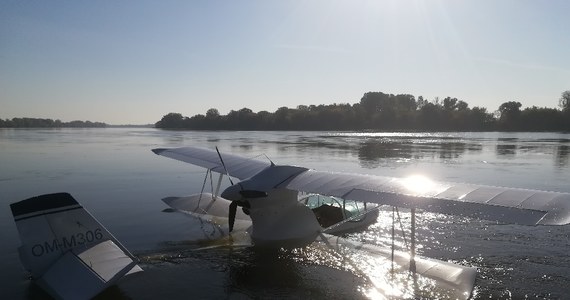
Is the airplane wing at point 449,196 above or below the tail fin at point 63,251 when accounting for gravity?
above

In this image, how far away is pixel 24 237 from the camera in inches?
285

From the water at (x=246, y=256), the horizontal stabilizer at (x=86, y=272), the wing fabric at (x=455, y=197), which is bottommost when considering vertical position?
the water at (x=246, y=256)

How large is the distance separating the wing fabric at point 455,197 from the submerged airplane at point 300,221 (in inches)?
0.6

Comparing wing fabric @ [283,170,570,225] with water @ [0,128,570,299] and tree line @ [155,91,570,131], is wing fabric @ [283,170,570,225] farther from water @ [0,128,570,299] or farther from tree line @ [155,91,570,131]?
tree line @ [155,91,570,131]

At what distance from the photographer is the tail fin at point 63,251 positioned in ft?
22.9

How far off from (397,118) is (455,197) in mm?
130077

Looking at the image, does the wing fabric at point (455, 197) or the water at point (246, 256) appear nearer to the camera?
the wing fabric at point (455, 197)

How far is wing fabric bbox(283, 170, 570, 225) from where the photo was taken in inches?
252

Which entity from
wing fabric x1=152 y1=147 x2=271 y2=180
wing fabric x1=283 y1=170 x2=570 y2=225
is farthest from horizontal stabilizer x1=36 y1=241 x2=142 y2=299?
wing fabric x1=152 y1=147 x2=271 y2=180

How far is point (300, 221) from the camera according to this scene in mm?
10391

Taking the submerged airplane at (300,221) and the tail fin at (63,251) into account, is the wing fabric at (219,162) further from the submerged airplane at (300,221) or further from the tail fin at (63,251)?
the tail fin at (63,251)

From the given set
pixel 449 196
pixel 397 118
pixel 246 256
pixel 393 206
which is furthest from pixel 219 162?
pixel 397 118

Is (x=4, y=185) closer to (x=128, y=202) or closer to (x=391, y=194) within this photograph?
(x=128, y=202)

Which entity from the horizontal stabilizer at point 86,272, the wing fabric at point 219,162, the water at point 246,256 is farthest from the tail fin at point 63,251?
the wing fabric at point 219,162
